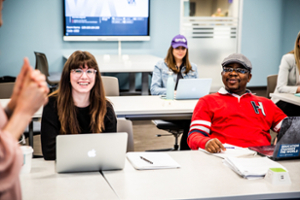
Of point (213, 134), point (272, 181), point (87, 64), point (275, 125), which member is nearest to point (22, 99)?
point (272, 181)

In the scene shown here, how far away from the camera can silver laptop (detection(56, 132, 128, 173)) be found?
1.41 metres

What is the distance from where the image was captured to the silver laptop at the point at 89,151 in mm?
1408

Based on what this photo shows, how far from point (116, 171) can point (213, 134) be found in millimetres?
816

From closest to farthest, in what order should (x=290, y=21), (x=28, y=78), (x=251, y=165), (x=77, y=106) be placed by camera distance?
(x=28, y=78) < (x=251, y=165) < (x=77, y=106) < (x=290, y=21)

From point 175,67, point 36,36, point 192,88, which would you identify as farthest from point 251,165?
point 36,36

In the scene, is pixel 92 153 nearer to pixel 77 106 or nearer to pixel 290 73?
pixel 77 106

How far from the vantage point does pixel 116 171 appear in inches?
60.9

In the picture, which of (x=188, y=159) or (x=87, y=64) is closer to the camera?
(x=188, y=159)

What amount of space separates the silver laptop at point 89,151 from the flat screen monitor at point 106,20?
→ 5249mm

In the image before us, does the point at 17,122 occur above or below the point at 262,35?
below

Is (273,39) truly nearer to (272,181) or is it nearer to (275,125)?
(275,125)

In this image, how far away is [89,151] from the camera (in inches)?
56.7

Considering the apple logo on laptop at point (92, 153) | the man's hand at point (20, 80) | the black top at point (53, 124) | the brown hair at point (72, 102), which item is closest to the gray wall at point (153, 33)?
the brown hair at point (72, 102)

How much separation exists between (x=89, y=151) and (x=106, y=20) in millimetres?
5419
